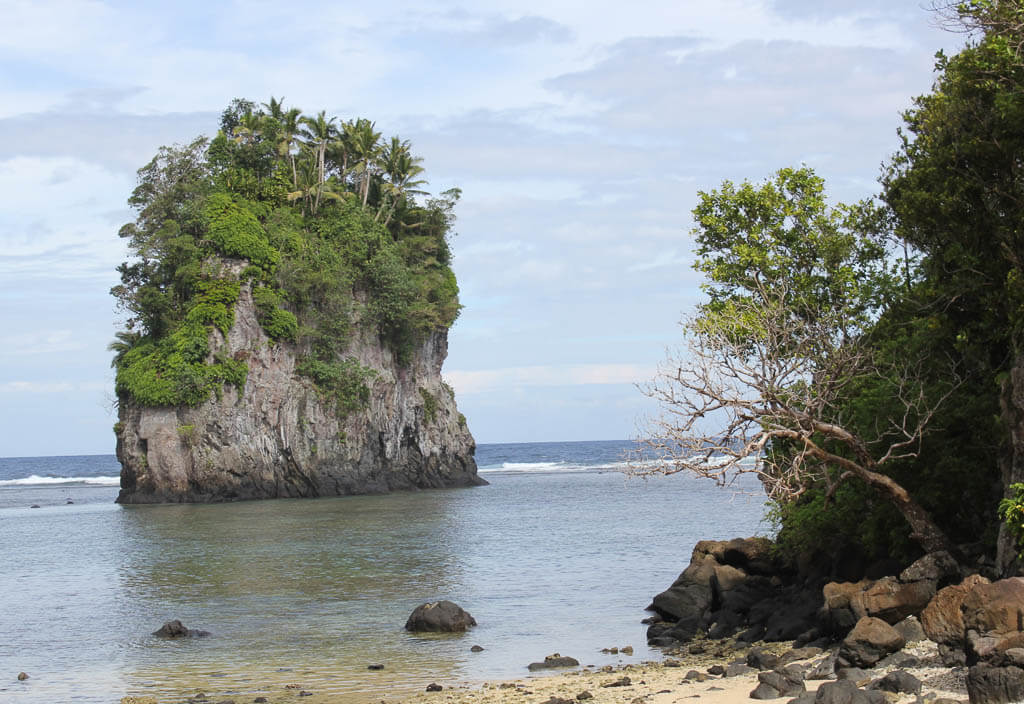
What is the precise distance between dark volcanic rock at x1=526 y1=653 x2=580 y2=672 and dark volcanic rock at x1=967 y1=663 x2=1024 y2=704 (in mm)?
6443

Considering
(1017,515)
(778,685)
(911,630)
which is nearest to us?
(778,685)

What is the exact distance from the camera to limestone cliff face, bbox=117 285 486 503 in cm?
4769

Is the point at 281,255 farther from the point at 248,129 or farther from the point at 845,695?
the point at 845,695

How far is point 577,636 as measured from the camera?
17.0 metres

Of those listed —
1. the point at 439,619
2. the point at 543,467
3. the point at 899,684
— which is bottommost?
the point at 543,467

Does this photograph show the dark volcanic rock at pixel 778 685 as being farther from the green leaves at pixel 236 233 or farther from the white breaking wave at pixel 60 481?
the white breaking wave at pixel 60 481

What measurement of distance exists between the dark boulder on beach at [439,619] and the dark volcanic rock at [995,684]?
31.8ft

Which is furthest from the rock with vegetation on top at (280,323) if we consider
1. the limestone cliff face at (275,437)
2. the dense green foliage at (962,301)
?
the dense green foliage at (962,301)

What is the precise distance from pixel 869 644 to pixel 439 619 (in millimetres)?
8019

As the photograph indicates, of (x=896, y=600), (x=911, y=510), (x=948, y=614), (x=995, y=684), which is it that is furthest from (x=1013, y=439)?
(x=995, y=684)

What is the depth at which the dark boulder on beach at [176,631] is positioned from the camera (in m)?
17.5

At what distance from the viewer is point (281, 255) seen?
2010 inches

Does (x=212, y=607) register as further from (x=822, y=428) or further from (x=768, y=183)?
(x=768, y=183)

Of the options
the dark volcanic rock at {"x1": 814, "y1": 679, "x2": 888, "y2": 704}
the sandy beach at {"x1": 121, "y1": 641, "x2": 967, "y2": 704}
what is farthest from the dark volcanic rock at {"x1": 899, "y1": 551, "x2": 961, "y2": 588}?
the dark volcanic rock at {"x1": 814, "y1": 679, "x2": 888, "y2": 704}
